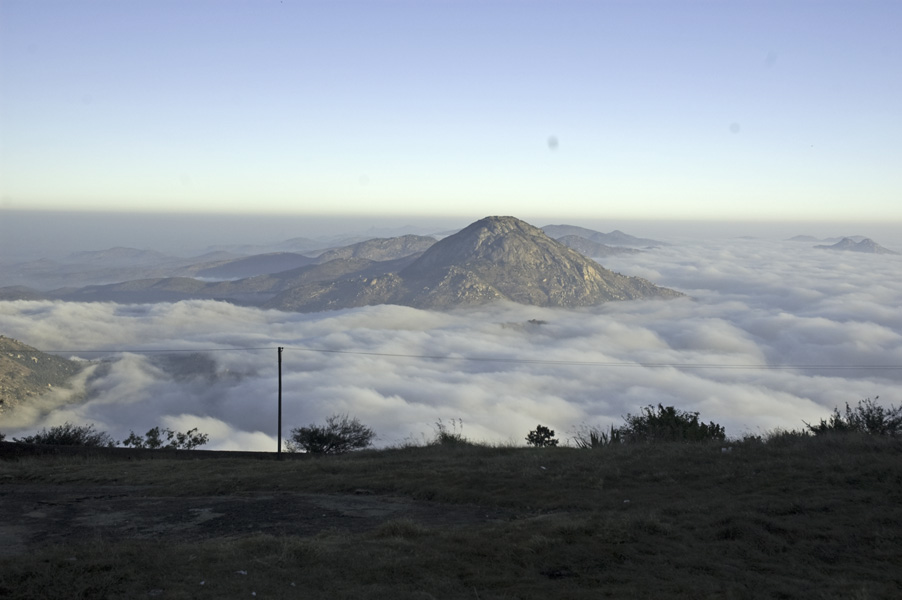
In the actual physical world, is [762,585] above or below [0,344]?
above

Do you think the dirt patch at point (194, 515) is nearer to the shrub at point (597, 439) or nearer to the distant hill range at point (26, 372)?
the shrub at point (597, 439)

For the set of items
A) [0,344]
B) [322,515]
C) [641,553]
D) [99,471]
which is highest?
[641,553]

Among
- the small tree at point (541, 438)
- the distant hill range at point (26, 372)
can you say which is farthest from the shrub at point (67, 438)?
the distant hill range at point (26, 372)

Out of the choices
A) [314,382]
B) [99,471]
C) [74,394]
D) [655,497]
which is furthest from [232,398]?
[655,497]

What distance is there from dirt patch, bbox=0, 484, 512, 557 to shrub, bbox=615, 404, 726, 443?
26.5ft

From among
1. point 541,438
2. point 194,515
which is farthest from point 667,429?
point 194,515

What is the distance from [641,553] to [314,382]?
415 ft

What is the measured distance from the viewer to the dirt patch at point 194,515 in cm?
904

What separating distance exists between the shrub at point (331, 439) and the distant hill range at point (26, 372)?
79.4m

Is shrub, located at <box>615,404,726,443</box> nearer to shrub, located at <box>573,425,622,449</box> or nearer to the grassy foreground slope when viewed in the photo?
shrub, located at <box>573,425,622,449</box>

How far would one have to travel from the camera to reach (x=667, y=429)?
58.4 ft

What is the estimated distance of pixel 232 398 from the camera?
126938 mm

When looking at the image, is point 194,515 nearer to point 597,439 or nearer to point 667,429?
point 597,439

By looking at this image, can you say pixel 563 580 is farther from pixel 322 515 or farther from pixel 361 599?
pixel 322 515
